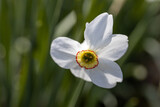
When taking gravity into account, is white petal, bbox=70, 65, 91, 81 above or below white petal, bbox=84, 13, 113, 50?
below

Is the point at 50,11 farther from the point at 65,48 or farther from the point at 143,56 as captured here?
the point at 143,56

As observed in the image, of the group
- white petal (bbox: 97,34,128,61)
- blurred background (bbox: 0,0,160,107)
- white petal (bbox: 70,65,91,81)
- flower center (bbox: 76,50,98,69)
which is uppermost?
white petal (bbox: 97,34,128,61)

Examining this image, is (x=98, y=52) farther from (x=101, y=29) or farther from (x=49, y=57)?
(x=49, y=57)

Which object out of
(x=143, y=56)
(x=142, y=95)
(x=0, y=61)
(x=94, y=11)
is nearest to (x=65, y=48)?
(x=94, y=11)

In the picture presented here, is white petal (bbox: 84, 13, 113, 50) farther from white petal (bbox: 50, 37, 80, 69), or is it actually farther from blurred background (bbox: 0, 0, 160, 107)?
blurred background (bbox: 0, 0, 160, 107)

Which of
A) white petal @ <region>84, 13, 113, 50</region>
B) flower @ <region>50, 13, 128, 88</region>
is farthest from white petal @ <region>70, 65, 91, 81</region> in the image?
white petal @ <region>84, 13, 113, 50</region>

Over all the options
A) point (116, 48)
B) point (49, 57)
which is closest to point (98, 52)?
point (116, 48)

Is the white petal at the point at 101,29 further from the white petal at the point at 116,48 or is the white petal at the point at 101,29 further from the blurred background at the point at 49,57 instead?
the blurred background at the point at 49,57
